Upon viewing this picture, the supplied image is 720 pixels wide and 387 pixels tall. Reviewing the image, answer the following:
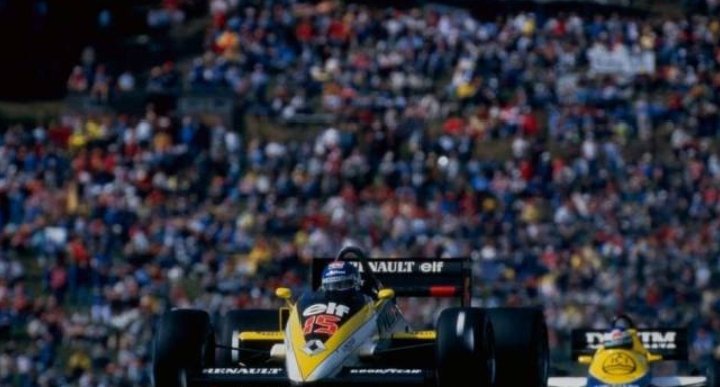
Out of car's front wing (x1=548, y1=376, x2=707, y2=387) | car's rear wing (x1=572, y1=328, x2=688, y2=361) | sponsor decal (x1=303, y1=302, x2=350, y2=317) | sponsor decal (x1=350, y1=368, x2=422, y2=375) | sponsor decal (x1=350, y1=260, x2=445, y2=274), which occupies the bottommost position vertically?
car's front wing (x1=548, y1=376, x2=707, y2=387)

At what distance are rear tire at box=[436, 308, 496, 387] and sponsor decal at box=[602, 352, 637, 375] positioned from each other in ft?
14.4

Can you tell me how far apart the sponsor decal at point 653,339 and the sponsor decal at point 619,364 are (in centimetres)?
158

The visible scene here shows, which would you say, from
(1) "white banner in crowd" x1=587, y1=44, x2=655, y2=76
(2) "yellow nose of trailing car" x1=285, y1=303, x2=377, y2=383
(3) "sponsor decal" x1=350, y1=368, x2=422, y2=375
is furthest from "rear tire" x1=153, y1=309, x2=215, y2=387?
(1) "white banner in crowd" x1=587, y1=44, x2=655, y2=76

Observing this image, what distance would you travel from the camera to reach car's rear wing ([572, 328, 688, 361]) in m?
23.8

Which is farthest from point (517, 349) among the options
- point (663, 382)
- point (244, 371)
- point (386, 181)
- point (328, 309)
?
point (386, 181)

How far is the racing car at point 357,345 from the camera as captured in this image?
58.2ft

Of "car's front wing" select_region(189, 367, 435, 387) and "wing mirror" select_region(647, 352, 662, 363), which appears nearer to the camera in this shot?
"car's front wing" select_region(189, 367, 435, 387)

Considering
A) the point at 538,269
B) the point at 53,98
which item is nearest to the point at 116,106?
the point at 53,98

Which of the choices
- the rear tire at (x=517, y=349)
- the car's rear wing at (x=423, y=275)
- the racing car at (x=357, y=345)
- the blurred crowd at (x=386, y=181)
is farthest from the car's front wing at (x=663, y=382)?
the blurred crowd at (x=386, y=181)

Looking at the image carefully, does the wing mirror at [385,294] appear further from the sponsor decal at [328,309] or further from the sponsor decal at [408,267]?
the sponsor decal at [408,267]

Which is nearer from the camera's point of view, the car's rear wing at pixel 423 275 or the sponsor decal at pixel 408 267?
the car's rear wing at pixel 423 275

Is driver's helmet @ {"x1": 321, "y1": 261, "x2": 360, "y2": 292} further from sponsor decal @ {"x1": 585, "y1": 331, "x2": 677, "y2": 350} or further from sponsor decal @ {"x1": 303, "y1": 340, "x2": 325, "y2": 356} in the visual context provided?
sponsor decal @ {"x1": 585, "y1": 331, "x2": 677, "y2": 350}

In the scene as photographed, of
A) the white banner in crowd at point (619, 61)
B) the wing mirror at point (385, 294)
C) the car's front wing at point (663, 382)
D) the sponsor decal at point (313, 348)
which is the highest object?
the white banner in crowd at point (619, 61)

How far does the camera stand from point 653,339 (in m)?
23.9
